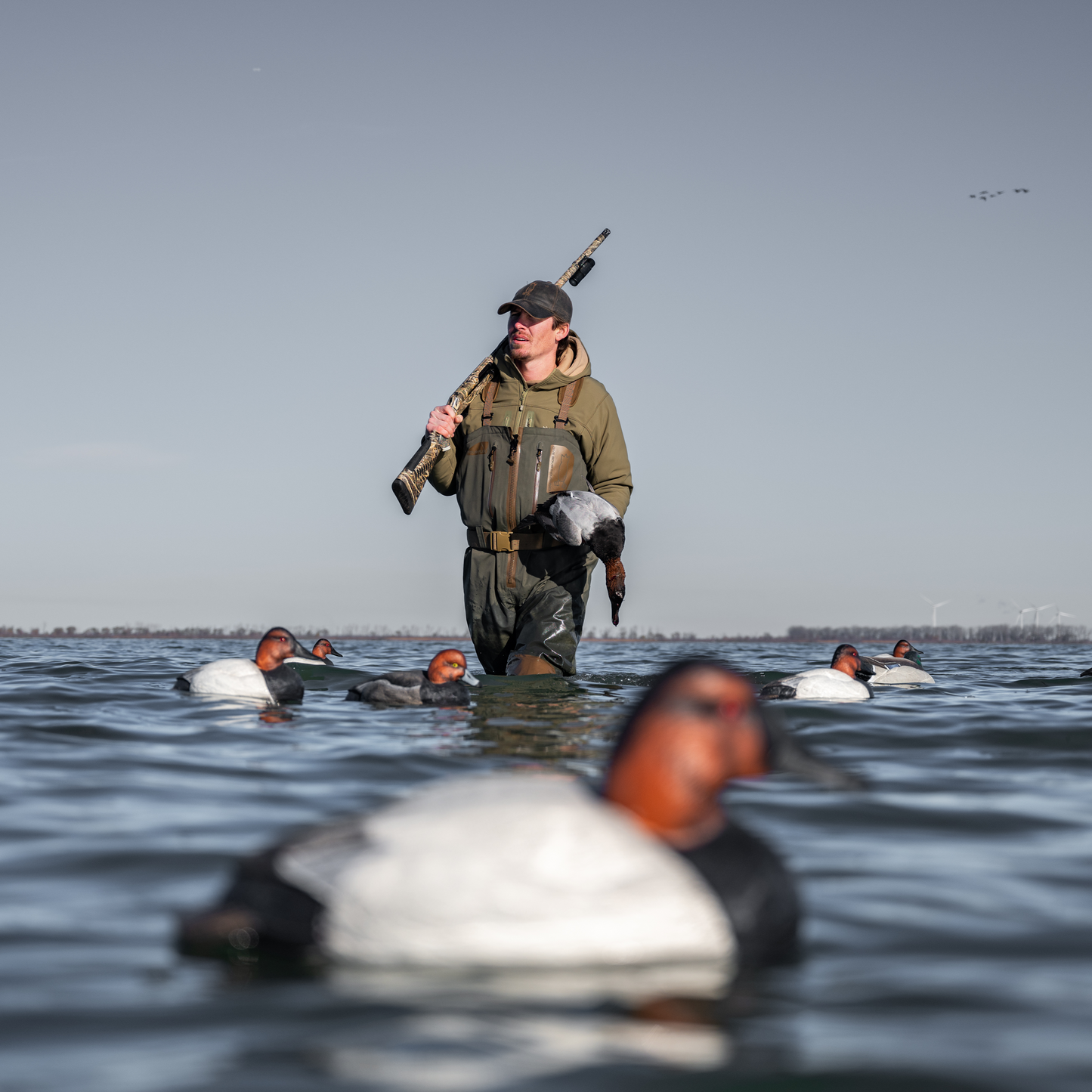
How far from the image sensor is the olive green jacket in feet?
34.2

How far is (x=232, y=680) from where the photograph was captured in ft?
37.6

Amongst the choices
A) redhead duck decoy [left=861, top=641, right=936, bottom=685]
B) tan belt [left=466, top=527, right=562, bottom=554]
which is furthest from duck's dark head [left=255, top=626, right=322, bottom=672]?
redhead duck decoy [left=861, top=641, right=936, bottom=685]

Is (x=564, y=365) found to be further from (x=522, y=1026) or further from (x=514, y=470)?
(x=522, y=1026)

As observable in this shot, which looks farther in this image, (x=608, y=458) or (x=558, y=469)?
(x=608, y=458)

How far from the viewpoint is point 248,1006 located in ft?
10.3

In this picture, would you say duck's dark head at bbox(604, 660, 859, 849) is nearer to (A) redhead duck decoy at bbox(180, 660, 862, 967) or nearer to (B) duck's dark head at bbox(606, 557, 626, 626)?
(A) redhead duck decoy at bbox(180, 660, 862, 967)

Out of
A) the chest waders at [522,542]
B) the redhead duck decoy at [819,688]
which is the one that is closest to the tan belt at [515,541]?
the chest waders at [522,542]

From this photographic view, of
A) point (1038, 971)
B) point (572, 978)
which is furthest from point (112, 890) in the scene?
point (1038, 971)

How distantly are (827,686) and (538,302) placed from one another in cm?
494

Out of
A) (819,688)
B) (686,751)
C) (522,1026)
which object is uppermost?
(686,751)

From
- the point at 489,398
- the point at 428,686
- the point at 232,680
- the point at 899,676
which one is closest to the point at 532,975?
the point at 489,398

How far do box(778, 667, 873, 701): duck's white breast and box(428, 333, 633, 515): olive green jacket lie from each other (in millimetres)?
2998

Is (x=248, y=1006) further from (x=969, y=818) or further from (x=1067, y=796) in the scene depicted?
(x=1067, y=796)

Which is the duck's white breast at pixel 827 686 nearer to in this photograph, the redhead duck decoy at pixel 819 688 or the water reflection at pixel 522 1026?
the redhead duck decoy at pixel 819 688
